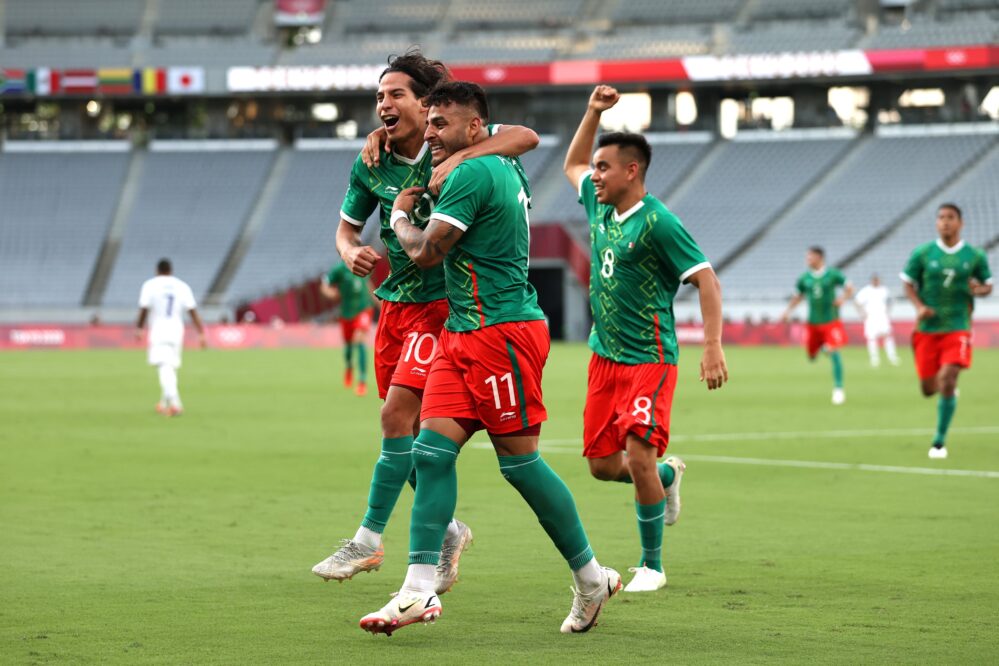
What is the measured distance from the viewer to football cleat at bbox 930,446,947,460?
1544cm

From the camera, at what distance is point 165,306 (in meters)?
22.2

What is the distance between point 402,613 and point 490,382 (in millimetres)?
1057

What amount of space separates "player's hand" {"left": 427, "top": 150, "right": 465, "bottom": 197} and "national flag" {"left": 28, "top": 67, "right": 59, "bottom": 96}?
60829 millimetres

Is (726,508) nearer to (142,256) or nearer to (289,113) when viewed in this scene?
(142,256)

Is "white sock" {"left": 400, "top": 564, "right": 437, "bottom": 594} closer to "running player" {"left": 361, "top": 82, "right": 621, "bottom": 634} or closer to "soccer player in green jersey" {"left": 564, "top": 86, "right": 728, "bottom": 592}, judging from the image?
"running player" {"left": 361, "top": 82, "right": 621, "bottom": 634}

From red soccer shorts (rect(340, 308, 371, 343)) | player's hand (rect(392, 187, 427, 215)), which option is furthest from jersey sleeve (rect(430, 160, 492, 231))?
red soccer shorts (rect(340, 308, 371, 343))

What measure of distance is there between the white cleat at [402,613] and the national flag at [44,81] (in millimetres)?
61381

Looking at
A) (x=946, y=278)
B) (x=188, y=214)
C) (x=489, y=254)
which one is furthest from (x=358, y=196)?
(x=188, y=214)

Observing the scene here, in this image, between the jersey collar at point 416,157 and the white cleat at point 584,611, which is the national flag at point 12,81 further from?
the white cleat at point 584,611

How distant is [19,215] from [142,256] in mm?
6550

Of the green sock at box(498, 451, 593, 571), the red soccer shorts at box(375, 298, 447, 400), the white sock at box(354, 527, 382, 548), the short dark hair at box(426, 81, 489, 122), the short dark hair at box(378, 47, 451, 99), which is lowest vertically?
the white sock at box(354, 527, 382, 548)

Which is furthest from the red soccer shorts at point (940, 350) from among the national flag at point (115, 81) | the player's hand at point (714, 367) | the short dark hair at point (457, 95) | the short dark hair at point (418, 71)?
the national flag at point (115, 81)

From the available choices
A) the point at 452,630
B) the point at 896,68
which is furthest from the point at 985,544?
the point at 896,68

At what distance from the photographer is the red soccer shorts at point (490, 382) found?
22.1 feet
